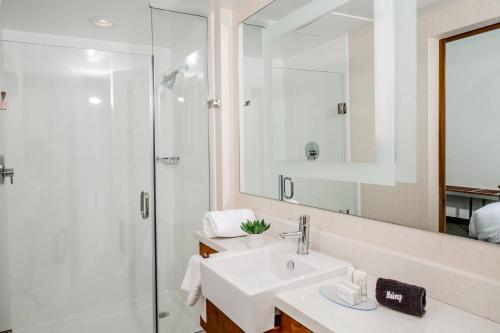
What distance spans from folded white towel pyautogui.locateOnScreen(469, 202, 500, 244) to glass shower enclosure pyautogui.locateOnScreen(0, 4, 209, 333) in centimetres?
160

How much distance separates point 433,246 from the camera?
1.06 metres

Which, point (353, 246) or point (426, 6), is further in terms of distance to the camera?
Result: point (353, 246)

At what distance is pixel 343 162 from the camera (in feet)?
4.65

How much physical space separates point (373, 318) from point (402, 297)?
0.33 ft

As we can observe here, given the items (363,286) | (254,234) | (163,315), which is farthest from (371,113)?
(163,315)

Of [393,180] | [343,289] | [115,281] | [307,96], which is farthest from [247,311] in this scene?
[115,281]

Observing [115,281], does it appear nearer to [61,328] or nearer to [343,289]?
[61,328]

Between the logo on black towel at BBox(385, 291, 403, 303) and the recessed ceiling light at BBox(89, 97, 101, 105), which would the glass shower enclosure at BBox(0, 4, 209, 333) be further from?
the logo on black towel at BBox(385, 291, 403, 303)

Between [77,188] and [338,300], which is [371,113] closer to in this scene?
[338,300]

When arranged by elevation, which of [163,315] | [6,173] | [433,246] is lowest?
[163,315]

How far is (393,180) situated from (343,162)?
0.84 ft

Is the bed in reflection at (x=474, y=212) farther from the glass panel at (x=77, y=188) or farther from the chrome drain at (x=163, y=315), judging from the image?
the glass panel at (x=77, y=188)

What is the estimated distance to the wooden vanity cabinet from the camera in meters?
1.00

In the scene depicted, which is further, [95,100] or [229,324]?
[95,100]
